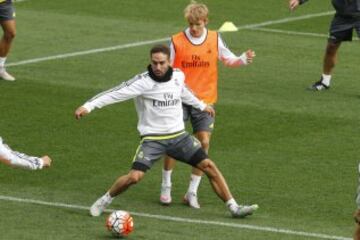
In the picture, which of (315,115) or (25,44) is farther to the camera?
(25,44)

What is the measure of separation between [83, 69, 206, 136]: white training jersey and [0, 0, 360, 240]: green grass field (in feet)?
3.31

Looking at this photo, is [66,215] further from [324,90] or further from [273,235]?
[324,90]

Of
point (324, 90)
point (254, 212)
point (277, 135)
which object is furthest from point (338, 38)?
point (254, 212)

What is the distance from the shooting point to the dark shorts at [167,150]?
14516mm

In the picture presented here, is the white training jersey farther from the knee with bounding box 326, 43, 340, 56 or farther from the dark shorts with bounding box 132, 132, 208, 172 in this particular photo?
the knee with bounding box 326, 43, 340, 56

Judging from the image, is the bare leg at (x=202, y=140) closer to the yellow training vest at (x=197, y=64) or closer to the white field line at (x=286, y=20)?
the yellow training vest at (x=197, y=64)

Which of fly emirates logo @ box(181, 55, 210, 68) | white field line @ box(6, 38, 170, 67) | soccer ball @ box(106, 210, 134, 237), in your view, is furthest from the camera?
white field line @ box(6, 38, 170, 67)

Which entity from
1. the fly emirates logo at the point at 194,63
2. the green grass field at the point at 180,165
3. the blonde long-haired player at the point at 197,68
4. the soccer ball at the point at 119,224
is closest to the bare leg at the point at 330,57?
the green grass field at the point at 180,165

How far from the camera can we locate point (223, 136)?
1858 cm

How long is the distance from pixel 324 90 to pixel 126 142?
16.2ft

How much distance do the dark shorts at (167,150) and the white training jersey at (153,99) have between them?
0.08m

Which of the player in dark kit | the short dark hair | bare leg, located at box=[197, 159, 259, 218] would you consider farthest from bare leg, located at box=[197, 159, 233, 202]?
the player in dark kit

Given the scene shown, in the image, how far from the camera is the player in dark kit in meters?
21.5

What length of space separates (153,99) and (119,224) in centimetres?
166
